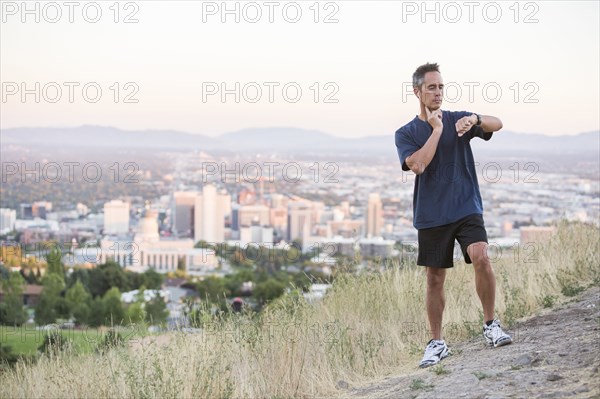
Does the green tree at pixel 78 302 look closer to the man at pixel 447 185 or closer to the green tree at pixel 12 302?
the green tree at pixel 12 302

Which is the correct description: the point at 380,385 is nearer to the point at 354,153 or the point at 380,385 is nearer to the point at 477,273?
the point at 477,273

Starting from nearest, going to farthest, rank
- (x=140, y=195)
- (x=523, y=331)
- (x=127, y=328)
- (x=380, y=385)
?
(x=380, y=385), (x=523, y=331), (x=127, y=328), (x=140, y=195)

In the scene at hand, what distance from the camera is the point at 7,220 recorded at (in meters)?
58.3

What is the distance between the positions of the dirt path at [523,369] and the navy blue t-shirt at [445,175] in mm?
935

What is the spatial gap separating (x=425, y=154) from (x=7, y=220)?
56536 millimetres

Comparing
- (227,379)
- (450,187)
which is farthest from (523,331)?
(227,379)

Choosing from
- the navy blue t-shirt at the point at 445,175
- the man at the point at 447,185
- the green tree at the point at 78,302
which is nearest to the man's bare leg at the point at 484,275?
the man at the point at 447,185

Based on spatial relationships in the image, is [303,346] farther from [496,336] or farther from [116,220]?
[116,220]

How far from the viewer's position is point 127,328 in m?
7.55

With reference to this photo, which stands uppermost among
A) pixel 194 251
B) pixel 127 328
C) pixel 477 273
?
pixel 477 273

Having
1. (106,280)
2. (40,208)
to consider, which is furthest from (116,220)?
(106,280)

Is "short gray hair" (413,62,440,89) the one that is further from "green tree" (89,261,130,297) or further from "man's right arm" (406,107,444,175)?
"green tree" (89,261,130,297)

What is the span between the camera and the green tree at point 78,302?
38903mm

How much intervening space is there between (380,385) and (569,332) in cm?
132
